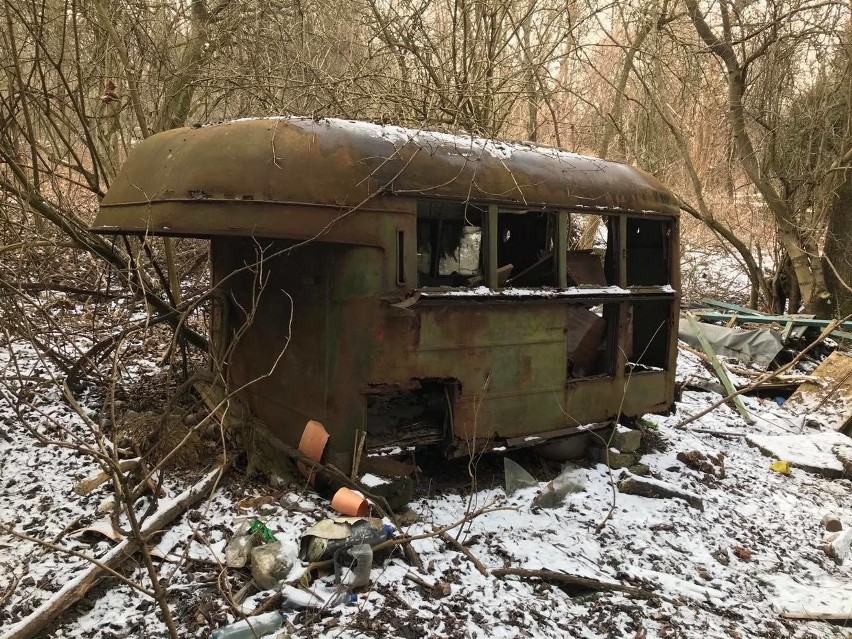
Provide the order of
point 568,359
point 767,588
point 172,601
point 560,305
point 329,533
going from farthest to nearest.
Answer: point 568,359 → point 560,305 → point 767,588 → point 329,533 → point 172,601

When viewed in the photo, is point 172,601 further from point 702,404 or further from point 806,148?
point 806,148

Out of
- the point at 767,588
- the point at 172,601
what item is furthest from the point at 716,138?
the point at 172,601

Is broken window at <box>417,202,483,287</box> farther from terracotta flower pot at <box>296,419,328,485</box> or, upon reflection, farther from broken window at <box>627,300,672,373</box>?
terracotta flower pot at <box>296,419,328,485</box>

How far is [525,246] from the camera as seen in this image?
5805 mm

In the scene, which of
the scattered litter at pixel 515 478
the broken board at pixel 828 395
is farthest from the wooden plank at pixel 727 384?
the scattered litter at pixel 515 478

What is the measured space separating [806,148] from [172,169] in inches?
478

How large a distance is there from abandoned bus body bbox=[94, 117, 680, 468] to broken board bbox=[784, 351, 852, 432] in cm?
414

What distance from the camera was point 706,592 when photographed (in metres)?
4.10

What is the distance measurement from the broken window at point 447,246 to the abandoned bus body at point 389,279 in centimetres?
2

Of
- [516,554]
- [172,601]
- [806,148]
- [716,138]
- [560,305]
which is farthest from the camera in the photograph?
[716,138]

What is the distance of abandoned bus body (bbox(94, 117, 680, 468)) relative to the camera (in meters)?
3.73


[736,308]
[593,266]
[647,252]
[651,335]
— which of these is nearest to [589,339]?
[593,266]

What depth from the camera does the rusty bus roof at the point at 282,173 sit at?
11.9ft

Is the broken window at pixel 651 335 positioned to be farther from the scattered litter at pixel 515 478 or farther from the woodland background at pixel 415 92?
the woodland background at pixel 415 92
